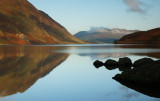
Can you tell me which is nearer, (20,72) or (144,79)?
(144,79)

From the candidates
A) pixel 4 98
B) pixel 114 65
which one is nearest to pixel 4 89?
pixel 4 98

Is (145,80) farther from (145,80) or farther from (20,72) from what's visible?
(20,72)

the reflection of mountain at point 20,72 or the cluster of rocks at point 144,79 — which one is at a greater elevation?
the cluster of rocks at point 144,79

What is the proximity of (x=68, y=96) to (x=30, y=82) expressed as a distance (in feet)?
22.8

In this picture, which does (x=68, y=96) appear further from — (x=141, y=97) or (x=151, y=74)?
(x=151, y=74)

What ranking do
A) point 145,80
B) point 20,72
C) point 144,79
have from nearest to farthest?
point 145,80
point 144,79
point 20,72

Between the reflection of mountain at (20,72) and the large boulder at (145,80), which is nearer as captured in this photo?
the large boulder at (145,80)

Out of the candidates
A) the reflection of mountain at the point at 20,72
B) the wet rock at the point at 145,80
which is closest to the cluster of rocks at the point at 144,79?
the wet rock at the point at 145,80

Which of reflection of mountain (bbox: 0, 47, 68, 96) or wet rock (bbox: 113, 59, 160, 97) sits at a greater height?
wet rock (bbox: 113, 59, 160, 97)

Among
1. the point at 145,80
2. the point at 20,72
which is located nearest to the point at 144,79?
the point at 145,80

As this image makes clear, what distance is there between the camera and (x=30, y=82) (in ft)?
68.9

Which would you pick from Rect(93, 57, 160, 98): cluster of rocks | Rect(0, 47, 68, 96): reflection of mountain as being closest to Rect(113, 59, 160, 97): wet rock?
Rect(93, 57, 160, 98): cluster of rocks

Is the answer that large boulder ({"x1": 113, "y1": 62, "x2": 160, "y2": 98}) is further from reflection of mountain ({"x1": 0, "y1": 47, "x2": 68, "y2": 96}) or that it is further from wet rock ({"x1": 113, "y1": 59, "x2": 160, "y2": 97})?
reflection of mountain ({"x1": 0, "y1": 47, "x2": 68, "y2": 96})

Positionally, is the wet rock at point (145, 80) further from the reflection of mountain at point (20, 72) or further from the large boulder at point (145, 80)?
the reflection of mountain at point (20, 72)
